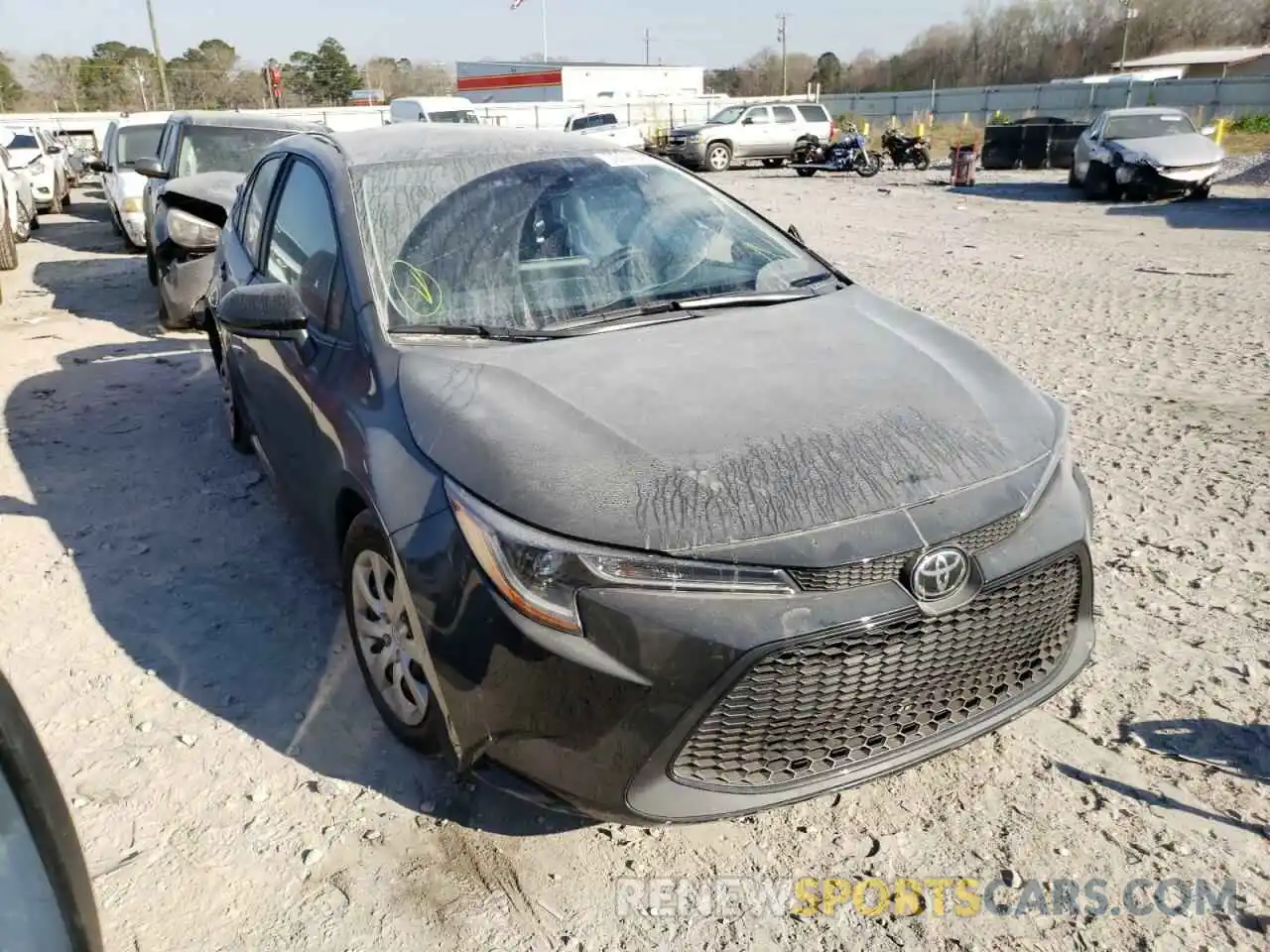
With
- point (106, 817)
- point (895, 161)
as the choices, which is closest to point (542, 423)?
point (106, 817)

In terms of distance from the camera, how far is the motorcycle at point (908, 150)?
24.8m

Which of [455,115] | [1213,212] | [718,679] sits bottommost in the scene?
[1213,212]

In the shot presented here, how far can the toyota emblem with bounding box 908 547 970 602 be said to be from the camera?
6.85 feet

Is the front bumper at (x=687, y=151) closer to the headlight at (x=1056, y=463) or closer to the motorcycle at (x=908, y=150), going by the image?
the motorcycle at (x=908, y=150)

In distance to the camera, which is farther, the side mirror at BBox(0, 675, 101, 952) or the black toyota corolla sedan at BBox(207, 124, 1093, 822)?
the black toyota corolla sedan at BBox(207, 124, 1093, 822)

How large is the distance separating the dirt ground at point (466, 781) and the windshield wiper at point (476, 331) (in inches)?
46.0

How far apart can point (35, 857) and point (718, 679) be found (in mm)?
1211

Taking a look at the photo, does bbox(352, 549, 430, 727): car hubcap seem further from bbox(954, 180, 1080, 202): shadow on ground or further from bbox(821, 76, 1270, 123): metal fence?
bbox(821, 76, 1270, 123): metal fence

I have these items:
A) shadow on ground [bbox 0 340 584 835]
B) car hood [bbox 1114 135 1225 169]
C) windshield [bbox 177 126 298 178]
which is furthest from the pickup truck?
shadow on ground [bbox 0 340 584 835]

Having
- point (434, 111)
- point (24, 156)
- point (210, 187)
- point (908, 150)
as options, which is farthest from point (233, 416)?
point (434, 111)

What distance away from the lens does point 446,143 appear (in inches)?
141

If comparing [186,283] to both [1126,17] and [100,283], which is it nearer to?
[100,283]

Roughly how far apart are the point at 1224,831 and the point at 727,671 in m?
1.43

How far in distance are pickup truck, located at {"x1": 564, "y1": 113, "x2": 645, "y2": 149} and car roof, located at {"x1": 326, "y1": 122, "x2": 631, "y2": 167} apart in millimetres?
25031
